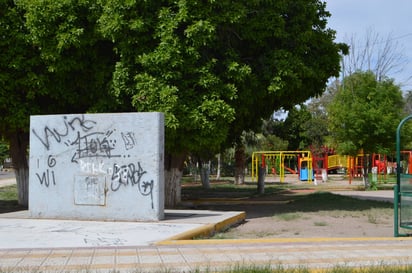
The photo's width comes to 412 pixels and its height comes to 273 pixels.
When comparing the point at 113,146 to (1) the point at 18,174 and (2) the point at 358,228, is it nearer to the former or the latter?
(2) the point at 358,228

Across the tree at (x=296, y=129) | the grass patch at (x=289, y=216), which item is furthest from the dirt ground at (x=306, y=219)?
the tree at (x=296, y=129)

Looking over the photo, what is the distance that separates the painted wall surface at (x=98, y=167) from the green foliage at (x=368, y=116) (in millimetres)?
17254

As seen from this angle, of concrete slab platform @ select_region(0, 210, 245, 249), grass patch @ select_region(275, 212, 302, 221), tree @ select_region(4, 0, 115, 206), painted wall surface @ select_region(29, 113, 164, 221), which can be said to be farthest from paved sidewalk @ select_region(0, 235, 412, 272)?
tree @ select_region(4, 0, 115, 206)

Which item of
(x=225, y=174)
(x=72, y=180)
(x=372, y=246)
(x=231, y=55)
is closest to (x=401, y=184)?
(x=372, y=246)

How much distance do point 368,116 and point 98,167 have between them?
18064mm

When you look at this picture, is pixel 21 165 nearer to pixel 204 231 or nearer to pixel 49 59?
pixel 49 59

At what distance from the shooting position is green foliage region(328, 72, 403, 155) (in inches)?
1068

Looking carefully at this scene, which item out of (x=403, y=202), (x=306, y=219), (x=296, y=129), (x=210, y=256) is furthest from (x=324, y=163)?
(x=210, y=256)

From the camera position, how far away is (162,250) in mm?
8664

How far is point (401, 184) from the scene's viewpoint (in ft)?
35.6

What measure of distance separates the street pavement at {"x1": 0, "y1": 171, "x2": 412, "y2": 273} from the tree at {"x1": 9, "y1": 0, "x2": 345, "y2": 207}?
3776mm

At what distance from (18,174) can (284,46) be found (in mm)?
10307

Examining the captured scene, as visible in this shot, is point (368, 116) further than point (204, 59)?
Yes

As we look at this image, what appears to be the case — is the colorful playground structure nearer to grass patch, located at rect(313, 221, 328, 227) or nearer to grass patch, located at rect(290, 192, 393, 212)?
grass patch, located at rect(290, 192, 393, 212)
